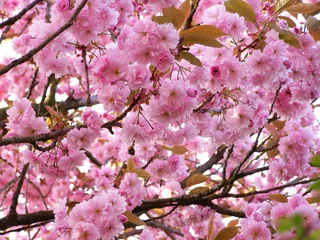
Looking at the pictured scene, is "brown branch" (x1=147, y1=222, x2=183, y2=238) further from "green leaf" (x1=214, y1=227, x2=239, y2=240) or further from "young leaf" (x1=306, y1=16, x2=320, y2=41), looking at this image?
"young leaf" (x1=306, y1=16, x2=320, y2=41)

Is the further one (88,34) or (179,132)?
(179,132)

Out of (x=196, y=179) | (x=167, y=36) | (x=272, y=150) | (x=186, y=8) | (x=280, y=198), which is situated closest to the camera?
(x=167, y=36)

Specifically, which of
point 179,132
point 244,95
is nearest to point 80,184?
point 179,132

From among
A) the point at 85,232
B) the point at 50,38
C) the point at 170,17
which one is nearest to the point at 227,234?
the point at 85,232

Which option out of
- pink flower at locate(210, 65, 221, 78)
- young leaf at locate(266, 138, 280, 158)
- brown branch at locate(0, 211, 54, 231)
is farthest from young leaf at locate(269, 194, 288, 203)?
brown branch at locate(0, 211, 54, 231)

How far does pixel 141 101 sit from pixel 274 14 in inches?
28.0

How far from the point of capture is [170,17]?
5.62ft

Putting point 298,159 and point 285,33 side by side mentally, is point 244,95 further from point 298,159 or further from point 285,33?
point 298,159

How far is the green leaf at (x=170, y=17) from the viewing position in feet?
5.56

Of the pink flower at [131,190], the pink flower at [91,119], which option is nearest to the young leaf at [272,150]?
the pink flower at [131,190]

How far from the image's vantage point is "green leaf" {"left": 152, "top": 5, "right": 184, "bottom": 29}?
5.56 ft

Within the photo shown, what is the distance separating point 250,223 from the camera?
2041 mm

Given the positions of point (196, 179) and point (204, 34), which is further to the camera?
point (196, 179)

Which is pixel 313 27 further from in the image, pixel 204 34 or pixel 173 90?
pixel 173 90
